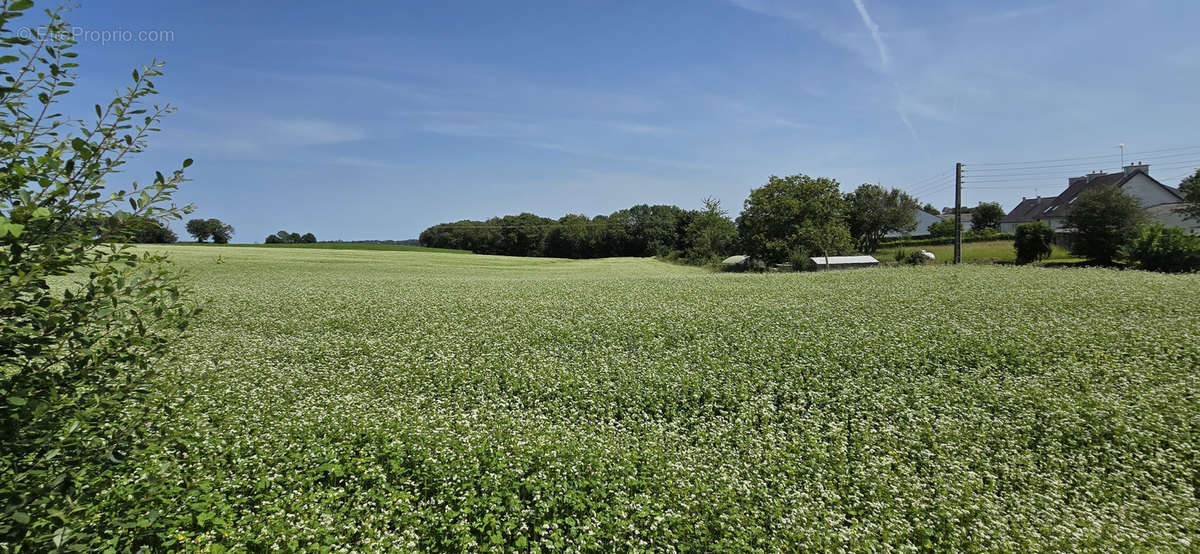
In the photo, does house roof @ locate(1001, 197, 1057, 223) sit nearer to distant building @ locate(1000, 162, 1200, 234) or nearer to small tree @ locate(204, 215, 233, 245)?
distant building @ locate(1000, 162, 1200, 234)

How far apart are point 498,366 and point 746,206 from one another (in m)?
52.1

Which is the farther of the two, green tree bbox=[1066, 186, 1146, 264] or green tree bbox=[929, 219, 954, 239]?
green tree bbox=[929, 219, 954, 239]

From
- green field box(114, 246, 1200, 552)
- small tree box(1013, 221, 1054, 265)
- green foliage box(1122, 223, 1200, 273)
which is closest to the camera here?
green field box(114, 246, 1200, 552)

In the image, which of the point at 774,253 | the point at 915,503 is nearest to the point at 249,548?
the point at 915,503

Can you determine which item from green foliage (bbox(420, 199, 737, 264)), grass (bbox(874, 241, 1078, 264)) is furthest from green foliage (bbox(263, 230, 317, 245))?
grass (bbox(874, 241, 1078, 264))

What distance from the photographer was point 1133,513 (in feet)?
23.3

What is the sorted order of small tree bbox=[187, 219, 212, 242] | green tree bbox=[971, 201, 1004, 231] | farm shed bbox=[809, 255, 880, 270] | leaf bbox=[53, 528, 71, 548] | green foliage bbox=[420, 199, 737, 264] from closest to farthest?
leaf bbox=[53, 528, 71, 548] < farm shed bbox=[809, 255, 880, 270] < green foliage bbox=[420, 199, 737, 264] < small tree bbox=[187, 219, 212, 242] < green tree bbox=[971, 201, 1004, 231]

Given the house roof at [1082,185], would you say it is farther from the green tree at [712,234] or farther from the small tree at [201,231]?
the small tree at [201,231]

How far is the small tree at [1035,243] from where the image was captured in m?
45.5

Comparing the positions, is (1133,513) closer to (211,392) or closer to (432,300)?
(211,392)

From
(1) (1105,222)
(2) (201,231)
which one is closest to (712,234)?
(1) (1105,222)

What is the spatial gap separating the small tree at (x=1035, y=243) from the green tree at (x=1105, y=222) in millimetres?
1849

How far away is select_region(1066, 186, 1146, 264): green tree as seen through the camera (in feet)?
136

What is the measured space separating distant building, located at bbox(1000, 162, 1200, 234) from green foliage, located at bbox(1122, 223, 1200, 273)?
8430mm
